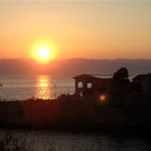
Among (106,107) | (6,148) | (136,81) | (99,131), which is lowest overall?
(6,148)

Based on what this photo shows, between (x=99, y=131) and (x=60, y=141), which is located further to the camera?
(x=99, y=131)

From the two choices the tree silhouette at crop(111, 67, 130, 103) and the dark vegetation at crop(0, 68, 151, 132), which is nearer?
the dark vegetation at crop(0, 68, 151, 132)

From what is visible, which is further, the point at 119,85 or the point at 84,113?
the point at 119,85

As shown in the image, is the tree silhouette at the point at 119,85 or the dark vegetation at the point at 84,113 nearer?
the dark vegetation at the point at 84,113

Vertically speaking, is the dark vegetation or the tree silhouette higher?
the tree silhouette

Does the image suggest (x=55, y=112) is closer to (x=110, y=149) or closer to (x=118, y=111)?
(x=118, y=111)

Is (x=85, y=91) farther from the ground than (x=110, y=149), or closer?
farther from the ground

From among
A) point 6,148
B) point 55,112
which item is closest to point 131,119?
point 55,112

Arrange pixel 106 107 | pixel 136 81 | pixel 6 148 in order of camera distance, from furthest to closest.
→ pixel 136 81 → pixel 106 107 → pixel 6 148

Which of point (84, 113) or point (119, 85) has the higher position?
point (119, 85)

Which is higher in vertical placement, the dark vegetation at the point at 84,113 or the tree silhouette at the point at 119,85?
the tree silhouette at the point at 119,85

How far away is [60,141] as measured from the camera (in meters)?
34.7

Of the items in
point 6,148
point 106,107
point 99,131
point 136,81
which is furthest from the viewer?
point 136,81

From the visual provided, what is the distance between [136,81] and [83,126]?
10809 mm
